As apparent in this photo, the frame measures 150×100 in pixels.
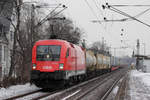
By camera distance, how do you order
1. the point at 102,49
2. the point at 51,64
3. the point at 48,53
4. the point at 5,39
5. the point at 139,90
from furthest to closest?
1. the point at 102,49
2. the point at 5,39
3. the point at 139,90
4. the point at 48,53
5. the point at 51,64

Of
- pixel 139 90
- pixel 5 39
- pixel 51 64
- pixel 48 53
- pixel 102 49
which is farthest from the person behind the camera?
pixel 102 49

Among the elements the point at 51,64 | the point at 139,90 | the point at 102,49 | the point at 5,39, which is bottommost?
the point at 139,90

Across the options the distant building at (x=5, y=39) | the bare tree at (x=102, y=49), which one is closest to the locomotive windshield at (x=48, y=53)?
the distant building at (x=5, y=39)

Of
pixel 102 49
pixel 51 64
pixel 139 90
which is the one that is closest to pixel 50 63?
pixel 51 64

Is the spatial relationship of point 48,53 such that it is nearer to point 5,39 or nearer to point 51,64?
point 51,64

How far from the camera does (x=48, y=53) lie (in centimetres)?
1512

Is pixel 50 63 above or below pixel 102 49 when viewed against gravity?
below

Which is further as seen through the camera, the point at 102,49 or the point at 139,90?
the point at 102,49

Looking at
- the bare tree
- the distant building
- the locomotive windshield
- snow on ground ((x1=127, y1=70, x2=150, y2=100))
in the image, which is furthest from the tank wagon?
the bare tree

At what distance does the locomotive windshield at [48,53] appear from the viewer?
49.0 ft

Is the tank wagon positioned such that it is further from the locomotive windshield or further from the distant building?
the distant building

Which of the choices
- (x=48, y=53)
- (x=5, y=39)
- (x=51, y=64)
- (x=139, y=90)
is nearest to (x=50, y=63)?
(x=51, y=64)

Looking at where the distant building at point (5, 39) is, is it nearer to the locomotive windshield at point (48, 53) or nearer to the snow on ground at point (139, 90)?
the snow on ground at point (139, 90)

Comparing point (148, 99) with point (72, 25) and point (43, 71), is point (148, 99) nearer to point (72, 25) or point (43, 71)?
point (43, 71)
